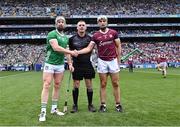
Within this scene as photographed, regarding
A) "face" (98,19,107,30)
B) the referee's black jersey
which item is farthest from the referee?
"face" (98,19,107,30)

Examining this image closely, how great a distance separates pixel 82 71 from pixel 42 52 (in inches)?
2155

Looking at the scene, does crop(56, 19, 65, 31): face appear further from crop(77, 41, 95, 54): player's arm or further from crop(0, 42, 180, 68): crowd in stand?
crop(0, 42, 180, 68): crowd in stand

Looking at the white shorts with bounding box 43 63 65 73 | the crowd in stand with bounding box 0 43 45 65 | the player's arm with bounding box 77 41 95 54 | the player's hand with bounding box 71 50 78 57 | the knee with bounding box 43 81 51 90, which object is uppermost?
the player's arm with bounding box 77 41 95 54

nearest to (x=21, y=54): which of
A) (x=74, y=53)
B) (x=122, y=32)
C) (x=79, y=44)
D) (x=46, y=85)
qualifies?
(x=122, y=32)

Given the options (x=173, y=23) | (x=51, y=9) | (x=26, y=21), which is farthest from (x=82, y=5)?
(x=173, y=23)

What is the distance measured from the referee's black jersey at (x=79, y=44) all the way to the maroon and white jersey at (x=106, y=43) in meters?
0.21

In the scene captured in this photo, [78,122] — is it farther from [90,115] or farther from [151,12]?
[151,12]

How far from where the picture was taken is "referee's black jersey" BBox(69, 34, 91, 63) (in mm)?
9516

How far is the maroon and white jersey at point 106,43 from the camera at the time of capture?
943 centimetres

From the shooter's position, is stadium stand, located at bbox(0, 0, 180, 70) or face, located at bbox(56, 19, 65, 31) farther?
stadium stand, located at bbox(0, 0, 180, 70)

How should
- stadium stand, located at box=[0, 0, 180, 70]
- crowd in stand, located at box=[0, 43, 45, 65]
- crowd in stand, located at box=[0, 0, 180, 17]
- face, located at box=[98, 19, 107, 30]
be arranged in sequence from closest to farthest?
face, located at box=[98, 19, 107, 30] < crowd in stand, located at box=[0, 43, 45, 65] < stadium stand, located at box=[0, 0, 180, 70] < crowd in stand, located at box=[0, 0, 180, 17]

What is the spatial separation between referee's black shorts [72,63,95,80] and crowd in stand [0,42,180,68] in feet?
159

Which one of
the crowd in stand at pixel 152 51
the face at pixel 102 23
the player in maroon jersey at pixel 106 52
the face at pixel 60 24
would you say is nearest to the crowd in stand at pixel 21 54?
the crowd in stand at pixel 152 51

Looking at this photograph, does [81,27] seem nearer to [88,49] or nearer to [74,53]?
[88,49]
